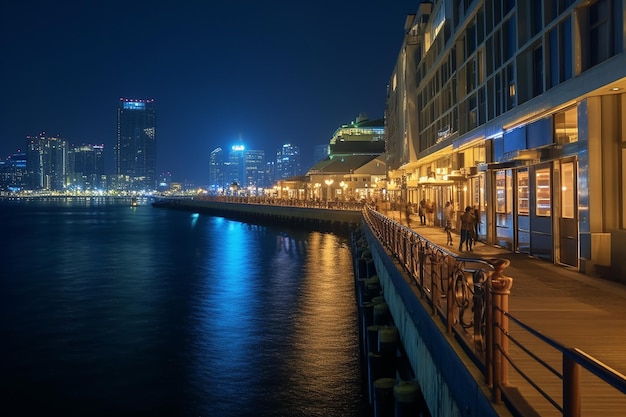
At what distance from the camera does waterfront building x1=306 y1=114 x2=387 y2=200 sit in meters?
87.1

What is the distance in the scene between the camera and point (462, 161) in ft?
91.7

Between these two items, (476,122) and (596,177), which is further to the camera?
(476,122)

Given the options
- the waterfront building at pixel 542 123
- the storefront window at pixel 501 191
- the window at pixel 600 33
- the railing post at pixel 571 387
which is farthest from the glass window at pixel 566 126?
the railing post at pixel 571 387

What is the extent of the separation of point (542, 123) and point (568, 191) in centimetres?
228

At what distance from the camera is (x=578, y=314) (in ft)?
30.9

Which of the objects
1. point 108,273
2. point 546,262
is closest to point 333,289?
point 546,262

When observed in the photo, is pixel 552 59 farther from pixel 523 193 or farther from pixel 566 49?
pixel 523 193

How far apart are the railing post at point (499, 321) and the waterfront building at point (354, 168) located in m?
67.6

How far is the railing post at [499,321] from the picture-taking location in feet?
17.0

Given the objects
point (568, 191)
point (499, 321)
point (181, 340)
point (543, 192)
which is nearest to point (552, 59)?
point (568, 191)

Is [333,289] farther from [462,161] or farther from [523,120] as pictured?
[523,120]

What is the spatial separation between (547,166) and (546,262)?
2.70m

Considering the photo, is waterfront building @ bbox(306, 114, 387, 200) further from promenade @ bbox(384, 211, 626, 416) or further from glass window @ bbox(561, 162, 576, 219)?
promenade @ bbox(384, 211, 626, 416)

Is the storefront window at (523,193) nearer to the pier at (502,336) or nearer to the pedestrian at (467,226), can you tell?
the pedestrian at (467,226)
